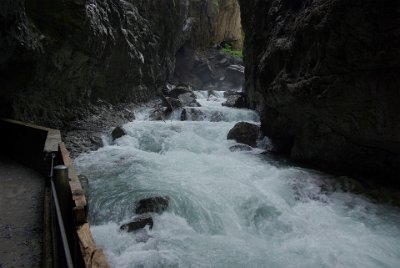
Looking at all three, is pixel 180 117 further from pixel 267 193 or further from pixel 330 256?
pixel 330 256

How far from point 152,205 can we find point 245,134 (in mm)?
8209

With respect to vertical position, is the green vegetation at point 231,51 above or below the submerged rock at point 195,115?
above

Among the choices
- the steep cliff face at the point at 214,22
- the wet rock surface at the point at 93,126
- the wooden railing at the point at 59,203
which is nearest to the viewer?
the wooden railing at the point at 59,203

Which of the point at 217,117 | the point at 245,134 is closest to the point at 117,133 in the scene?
the point at 245,134

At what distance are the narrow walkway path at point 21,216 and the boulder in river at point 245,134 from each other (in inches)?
363

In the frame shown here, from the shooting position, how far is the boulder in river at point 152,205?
6902 millimetres

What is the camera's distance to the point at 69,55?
1189 centimetres

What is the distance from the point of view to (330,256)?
19.4 ft

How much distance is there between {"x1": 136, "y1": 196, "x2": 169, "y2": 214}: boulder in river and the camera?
6902mm

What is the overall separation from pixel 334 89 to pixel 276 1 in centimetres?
539

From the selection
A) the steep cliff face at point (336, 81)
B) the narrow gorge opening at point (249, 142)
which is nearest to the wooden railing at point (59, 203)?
the narrow gorge opening at point (249, 142)

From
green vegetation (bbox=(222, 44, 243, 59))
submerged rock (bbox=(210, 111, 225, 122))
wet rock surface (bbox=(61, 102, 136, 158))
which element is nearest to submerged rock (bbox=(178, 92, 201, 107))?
submerged rock (bbox=(210, 111, 225, 122))

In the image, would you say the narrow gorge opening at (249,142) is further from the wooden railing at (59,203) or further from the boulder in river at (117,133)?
the wooden railing at (59,203)

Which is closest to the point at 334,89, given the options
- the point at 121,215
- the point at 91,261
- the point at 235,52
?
the point at 121,215
